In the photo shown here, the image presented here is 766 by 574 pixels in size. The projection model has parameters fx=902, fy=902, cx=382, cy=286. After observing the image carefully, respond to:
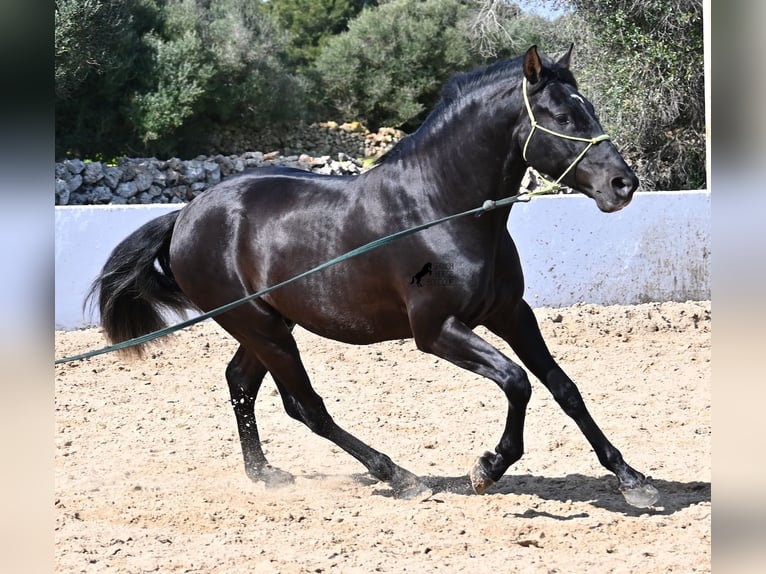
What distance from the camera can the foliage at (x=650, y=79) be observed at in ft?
39.5

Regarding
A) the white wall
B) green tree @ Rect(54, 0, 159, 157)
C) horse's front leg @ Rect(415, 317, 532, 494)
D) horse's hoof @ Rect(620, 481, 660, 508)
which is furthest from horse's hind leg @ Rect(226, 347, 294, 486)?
green tree @ Rect(54, 0, 159, 157)

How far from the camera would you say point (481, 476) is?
399 cm

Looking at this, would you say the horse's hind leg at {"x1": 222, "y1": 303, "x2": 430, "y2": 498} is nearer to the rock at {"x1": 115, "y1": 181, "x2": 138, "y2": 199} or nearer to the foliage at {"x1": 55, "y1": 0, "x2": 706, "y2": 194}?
the foliage at {"x1": 55, "y1": 0, "x2": 706, "y2": 194}

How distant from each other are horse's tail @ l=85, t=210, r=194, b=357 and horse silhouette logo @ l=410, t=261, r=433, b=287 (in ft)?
5.44

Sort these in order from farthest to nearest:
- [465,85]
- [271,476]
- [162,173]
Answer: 1. [162,173]
2. [271,476]
3. [465,85]

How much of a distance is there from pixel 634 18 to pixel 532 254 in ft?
18.9

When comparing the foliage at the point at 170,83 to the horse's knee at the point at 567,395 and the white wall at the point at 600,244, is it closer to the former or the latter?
the white wall at the point at 600,244

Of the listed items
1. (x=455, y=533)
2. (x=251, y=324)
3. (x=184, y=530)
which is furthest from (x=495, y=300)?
(x=184, y=530)

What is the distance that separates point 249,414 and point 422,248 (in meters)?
1.48

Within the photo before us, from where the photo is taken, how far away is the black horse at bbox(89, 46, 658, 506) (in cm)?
378

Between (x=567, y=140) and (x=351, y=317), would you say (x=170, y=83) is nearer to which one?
(x=351, y=317)

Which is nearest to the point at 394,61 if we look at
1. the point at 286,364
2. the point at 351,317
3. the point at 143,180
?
the point at 143,180

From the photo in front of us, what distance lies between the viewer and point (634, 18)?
40.1 feet
